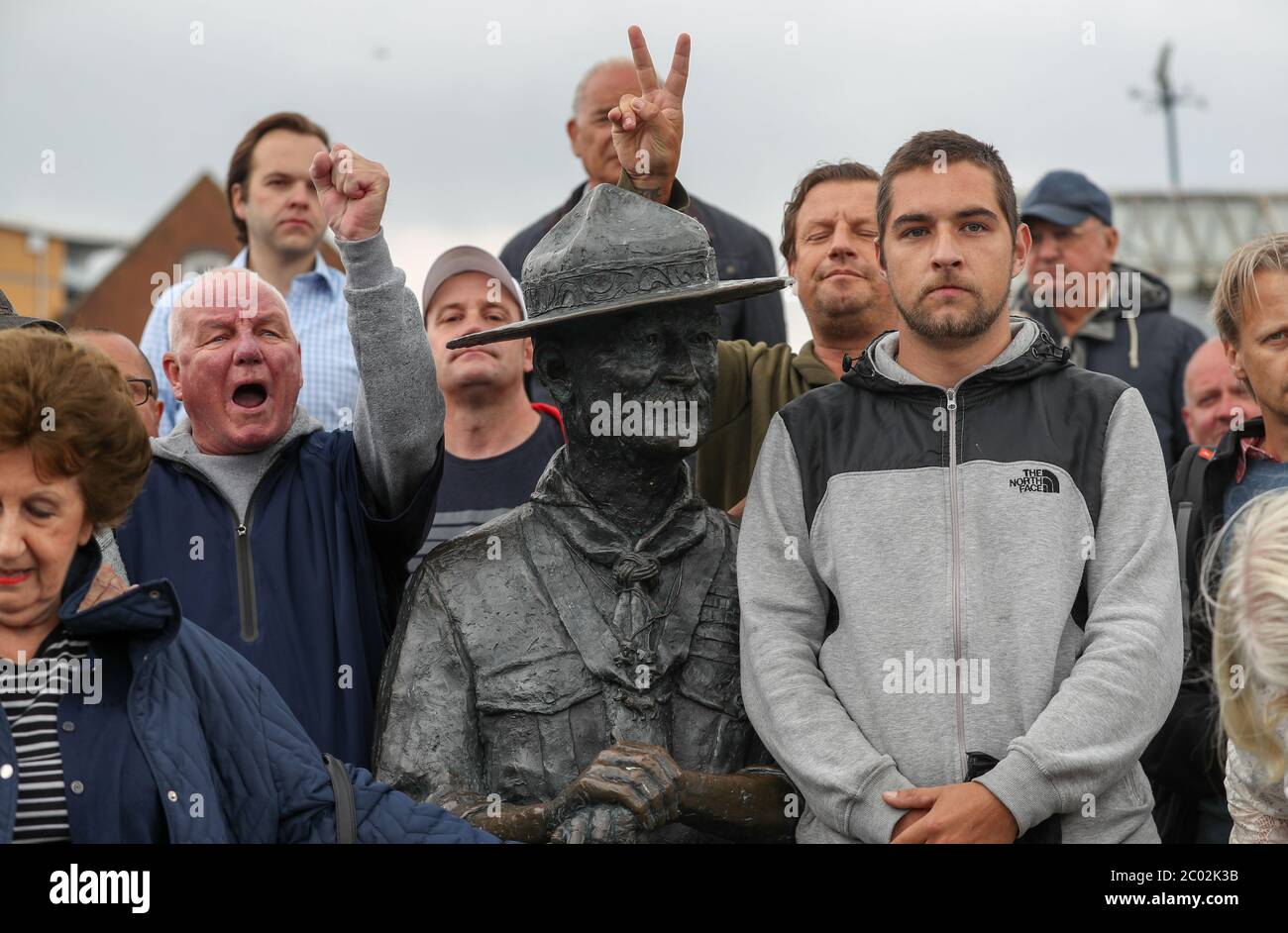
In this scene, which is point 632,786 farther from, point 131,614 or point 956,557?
point 131,614

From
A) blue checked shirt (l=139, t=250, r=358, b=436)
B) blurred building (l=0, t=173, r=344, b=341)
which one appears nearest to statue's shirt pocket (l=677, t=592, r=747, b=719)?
blue checked shirt (l=139, t=250, r=358, b=436)

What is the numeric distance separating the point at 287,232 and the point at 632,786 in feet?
11.7

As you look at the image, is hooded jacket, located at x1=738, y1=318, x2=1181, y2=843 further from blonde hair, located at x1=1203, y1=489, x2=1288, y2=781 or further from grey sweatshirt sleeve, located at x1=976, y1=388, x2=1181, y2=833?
blonde hair, located at x1=1203, y1=489, x2=1288, y2=781

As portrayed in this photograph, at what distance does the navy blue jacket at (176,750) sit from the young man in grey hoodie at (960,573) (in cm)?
97

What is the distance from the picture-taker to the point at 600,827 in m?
4.32

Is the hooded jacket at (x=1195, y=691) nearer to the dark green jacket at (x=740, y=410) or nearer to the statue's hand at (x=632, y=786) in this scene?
the dark green jacket at (x=740, y=410)

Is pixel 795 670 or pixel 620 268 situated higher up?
pixel 620 268

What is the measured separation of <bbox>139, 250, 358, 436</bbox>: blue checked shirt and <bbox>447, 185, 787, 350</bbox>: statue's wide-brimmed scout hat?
1933 millimetres

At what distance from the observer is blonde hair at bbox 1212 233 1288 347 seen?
5.27m

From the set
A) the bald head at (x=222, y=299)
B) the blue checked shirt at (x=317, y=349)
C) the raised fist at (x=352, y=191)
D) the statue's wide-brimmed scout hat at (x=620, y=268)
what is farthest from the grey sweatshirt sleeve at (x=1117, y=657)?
the blue checked shirt at (x=317, y=349)

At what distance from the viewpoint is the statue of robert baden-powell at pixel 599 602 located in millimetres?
4633

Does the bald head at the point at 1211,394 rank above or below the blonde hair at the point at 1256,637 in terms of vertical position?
above

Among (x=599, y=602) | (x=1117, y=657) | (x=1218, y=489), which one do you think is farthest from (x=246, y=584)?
(x=1218, y=489)
